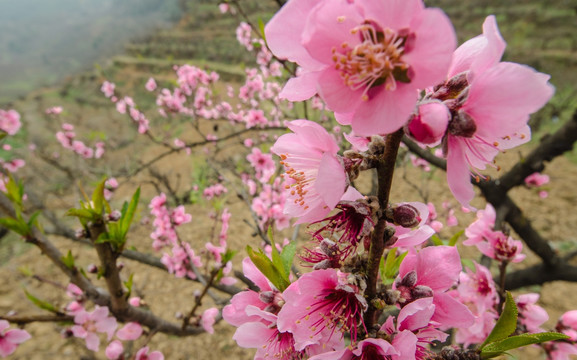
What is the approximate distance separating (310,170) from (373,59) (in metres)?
0.23

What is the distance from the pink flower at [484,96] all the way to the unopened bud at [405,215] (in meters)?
0.07

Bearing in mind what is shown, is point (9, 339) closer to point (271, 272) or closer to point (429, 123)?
point (271, 272)

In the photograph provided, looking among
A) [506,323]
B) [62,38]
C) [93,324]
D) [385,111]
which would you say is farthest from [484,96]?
[62,38]

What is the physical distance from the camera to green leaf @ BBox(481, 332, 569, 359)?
48 cm

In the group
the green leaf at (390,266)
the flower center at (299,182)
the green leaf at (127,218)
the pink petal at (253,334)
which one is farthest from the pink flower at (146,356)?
the flower center at (299,182)

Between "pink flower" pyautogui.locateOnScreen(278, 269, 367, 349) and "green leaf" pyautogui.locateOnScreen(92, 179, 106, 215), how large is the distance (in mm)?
677

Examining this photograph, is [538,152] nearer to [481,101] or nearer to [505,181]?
[505,181]

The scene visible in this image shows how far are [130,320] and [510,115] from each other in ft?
4.58

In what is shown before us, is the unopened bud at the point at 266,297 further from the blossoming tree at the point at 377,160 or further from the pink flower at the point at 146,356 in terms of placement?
the pink flower at the point at 146,356

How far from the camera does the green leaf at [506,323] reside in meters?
0.49

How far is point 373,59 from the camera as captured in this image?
1.24 ft

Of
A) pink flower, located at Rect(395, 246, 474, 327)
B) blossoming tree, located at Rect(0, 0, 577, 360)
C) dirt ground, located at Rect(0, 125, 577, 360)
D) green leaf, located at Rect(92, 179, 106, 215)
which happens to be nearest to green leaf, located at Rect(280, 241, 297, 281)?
blossoming tree, located at Rect(0, 0, 577, 360)

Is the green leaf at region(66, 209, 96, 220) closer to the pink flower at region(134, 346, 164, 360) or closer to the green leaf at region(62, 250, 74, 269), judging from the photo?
the green leaf at region(62, 250, 74, 269)

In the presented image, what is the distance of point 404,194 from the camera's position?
446 centimetres
